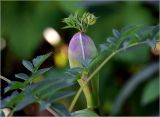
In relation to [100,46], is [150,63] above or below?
below

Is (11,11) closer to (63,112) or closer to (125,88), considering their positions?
(125,88)

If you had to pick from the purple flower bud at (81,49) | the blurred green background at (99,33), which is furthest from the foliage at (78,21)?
the blurred green background at (99,33)

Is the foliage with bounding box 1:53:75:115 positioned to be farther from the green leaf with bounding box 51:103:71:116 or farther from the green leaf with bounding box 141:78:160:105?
the green leaf with bounding box 141:78:160:105

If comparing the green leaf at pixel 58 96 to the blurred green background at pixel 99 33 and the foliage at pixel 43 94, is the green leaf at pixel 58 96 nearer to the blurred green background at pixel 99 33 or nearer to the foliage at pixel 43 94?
the foliage at pixel 43 94

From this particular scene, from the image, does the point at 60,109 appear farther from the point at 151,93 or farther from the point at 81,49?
the point at 151,93

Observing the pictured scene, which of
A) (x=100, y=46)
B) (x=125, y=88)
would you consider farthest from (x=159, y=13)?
(x=100, y=46)

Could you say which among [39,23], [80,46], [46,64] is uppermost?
[80,46]
